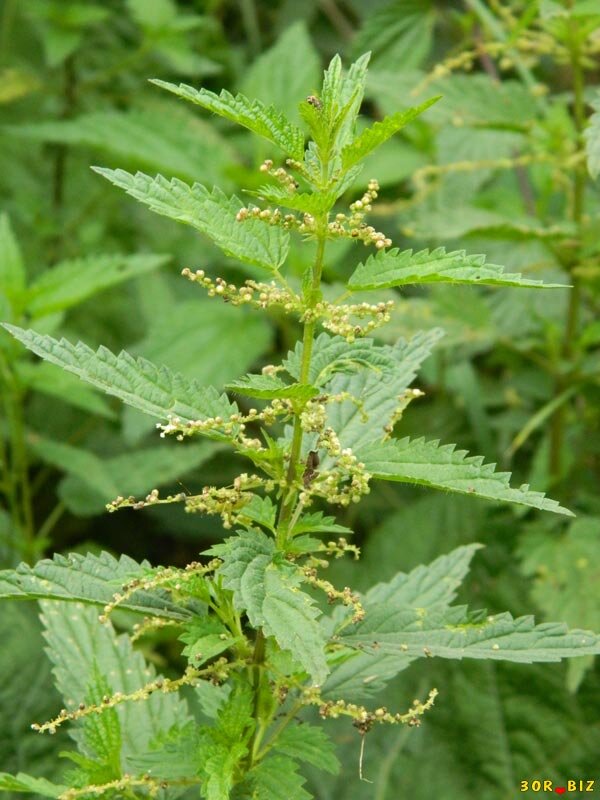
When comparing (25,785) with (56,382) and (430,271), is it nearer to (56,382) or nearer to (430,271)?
(430,271)

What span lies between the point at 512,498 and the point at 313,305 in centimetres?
31

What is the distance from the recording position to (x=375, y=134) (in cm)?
114

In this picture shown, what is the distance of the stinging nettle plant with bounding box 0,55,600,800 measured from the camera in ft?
3.84

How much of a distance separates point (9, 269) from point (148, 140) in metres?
0.83

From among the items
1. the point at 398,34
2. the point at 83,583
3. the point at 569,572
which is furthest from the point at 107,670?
the point at 398,34

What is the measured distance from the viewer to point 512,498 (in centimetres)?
116

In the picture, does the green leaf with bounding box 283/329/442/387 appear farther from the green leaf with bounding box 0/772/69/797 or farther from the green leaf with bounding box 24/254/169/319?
the green leaf with bounding box 24/254/169/319

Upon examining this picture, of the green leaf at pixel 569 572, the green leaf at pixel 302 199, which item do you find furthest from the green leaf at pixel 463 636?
the green leaf at pixel 569 572

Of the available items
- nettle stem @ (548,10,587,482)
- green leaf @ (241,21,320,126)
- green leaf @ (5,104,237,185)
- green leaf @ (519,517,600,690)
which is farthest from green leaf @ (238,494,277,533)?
green leaf @ (241,21,320,126)

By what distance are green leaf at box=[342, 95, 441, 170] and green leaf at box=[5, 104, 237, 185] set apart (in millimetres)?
1770

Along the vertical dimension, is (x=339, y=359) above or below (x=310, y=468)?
above

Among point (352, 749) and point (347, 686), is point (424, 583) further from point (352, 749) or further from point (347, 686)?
point (352, 749)

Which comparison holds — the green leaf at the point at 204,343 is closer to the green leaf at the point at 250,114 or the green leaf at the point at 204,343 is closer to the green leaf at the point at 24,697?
the green leaf at the point at 24,697

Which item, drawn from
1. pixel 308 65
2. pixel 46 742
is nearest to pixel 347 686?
pixel 46 742
